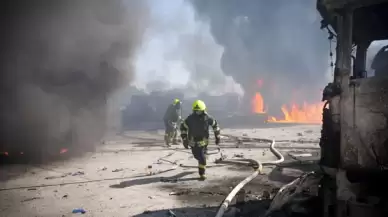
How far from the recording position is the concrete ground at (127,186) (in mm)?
4867

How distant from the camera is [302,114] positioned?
32938 mm

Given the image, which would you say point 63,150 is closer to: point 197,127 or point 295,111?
point 197,127

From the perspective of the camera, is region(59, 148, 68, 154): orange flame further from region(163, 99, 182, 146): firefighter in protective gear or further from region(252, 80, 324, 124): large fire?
region(252, 80, 324, 124): large fire

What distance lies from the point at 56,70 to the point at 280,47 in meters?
Result: 27.9

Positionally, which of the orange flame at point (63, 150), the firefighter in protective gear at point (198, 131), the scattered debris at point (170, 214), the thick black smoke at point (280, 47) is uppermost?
the thick black smoke at point (280, 47)

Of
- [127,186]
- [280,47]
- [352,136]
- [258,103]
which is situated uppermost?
[280,47]

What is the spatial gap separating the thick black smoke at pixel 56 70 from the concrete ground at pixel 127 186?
63.2 inches

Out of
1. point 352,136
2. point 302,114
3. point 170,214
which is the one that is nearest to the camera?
point 352,136

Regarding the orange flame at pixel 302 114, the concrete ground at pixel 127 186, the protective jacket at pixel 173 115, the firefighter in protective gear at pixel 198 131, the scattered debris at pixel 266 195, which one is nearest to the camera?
the concrete ground at pixel 127 186

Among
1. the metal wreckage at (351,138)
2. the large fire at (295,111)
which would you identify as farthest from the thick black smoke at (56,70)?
the large fire at (295,111)

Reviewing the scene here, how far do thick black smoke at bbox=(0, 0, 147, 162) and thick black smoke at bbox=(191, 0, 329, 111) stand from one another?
24541 mm

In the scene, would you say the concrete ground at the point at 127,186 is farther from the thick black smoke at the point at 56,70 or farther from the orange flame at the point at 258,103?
the orange flame at the point at 258,103

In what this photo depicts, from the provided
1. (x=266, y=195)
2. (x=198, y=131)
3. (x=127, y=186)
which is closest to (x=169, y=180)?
(x=127, y=186)

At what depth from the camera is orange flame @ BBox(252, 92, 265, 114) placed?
35.5m
